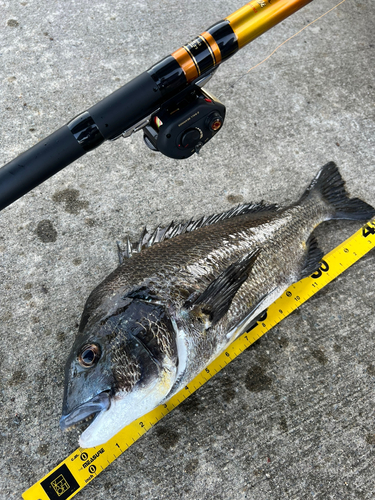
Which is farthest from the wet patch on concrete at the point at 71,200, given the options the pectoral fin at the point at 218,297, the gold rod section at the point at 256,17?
the gold rod section at the point at 256,17

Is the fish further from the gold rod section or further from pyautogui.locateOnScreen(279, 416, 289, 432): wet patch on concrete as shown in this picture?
the gold rod section

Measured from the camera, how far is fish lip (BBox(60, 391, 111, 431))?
1.39m

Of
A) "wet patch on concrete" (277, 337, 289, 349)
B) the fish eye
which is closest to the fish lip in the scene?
the fish eye

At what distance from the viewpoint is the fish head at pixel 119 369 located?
4.67 ft

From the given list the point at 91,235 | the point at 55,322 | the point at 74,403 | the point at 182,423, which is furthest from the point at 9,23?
the point at 182,423

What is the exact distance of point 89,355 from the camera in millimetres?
1479

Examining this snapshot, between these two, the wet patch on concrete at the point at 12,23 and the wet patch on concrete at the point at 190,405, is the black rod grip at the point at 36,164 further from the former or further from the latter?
the wet patch on concrete at the point at 12,23

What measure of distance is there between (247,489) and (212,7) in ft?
13.4

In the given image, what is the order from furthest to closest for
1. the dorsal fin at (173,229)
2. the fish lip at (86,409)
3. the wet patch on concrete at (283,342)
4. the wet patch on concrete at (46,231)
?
the wet patch on concrete at (46,231) < the wet patch on concrete at (283,342) < the dorsal fin at (173,229) < the fish lip at (86,409)

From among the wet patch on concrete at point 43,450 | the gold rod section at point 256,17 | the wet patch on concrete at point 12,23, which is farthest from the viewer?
the wet patch on concrete at point 12,23

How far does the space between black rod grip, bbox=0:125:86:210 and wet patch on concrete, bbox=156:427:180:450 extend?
146 centimetres

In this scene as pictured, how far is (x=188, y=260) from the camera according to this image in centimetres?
187

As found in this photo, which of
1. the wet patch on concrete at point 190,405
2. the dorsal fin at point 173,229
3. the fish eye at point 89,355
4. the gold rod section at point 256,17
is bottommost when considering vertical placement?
the wet patch on concrete at point 190,405

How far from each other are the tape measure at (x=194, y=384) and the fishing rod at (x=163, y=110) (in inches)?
48.0
